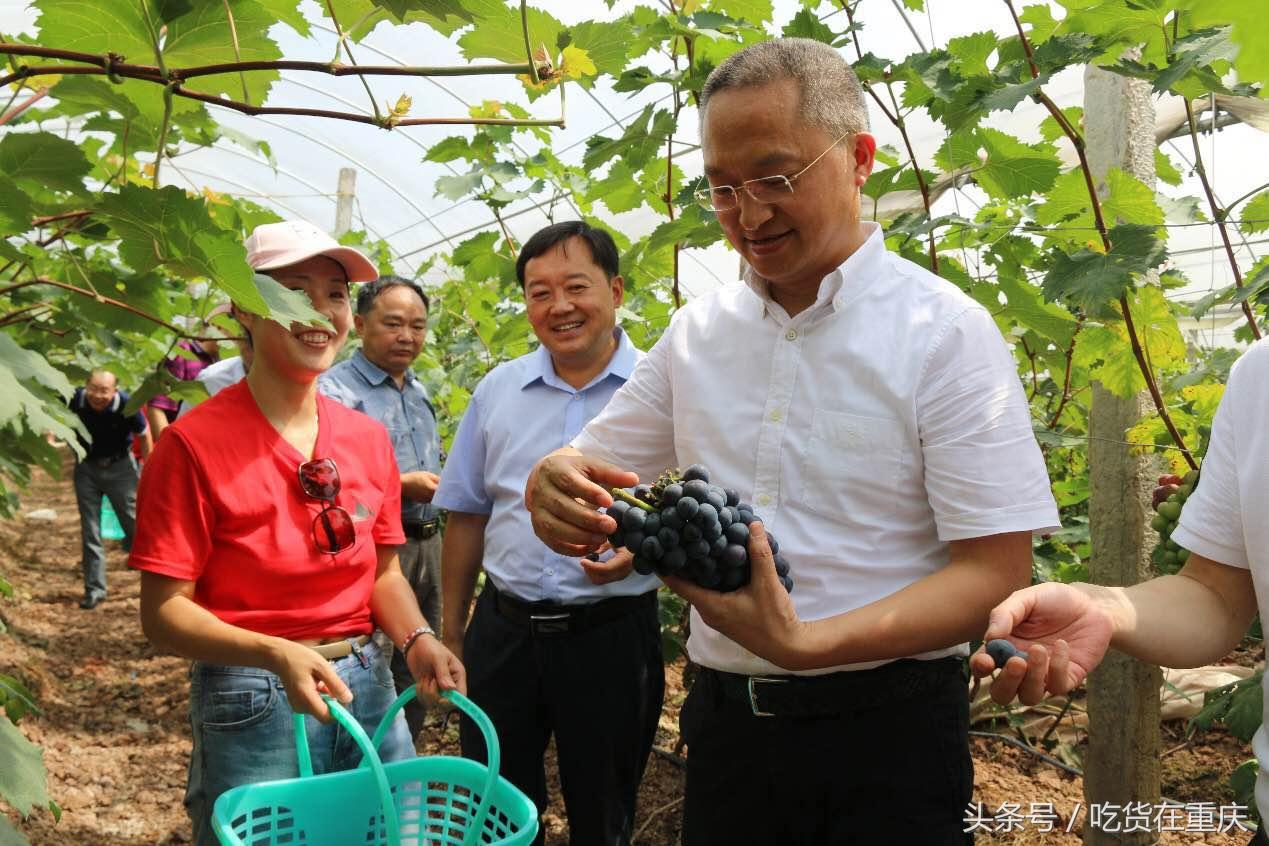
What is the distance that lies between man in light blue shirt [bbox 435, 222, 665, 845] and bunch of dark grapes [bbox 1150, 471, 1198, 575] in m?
1.25

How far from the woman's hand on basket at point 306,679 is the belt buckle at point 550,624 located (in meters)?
0.93

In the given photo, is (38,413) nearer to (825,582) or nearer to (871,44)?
(825,582)

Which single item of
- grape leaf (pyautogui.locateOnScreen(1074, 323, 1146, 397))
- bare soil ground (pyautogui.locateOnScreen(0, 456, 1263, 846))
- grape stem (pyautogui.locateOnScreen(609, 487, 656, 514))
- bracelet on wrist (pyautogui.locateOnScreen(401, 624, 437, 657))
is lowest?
bare soil ground (pyautogui.locateOnScreen(0, 456, 1263, 846))

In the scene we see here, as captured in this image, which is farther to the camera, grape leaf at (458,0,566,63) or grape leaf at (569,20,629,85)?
grape leaf at (569,20,629,85)

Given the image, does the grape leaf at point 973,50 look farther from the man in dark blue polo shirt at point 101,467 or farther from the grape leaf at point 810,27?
the man in dark blue polo shirt at point 101,467

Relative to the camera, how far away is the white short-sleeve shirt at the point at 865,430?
1.45 m

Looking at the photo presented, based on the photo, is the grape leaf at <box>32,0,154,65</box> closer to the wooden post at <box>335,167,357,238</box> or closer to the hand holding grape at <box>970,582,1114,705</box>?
the hand holding grape at <box>970,582,1114,705</box>

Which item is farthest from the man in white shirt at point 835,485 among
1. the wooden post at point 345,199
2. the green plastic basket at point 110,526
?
the wooden post at point 345,199

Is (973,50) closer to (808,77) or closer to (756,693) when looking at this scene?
(808,77)

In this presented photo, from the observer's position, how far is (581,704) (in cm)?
265

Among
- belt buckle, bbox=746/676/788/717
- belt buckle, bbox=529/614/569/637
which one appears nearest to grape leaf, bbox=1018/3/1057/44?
belt buckle, bbox=746/676/788/717

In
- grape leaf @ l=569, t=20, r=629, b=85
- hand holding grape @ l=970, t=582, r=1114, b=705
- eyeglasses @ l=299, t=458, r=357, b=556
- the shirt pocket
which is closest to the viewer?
hand holding grape @ l=970, t=582, r=1114, b=705

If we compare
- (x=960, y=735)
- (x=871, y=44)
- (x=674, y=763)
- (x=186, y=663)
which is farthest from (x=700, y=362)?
(x=871, y=44)

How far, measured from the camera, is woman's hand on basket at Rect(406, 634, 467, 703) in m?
1.98
